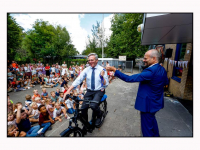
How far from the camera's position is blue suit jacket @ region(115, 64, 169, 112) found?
5.81ft

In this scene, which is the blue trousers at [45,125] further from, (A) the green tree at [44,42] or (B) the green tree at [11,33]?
(A) the green tree at [44,42]

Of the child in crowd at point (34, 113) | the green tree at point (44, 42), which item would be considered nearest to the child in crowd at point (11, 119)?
the child in crowd at point (34, 113)

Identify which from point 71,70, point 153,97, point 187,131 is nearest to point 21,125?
point 153,97

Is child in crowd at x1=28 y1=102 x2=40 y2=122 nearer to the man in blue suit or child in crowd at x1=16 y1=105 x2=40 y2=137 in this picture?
child in crowd at x1=16 y1=105 x2=40 y2=137

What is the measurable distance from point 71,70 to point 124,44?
1302 cm

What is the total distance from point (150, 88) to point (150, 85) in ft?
0.23

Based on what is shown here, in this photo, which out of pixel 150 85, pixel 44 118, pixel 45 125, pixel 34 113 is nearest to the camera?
pixel 150 85

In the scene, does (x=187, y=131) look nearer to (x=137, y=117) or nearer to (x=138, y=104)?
(x=137, y=117)

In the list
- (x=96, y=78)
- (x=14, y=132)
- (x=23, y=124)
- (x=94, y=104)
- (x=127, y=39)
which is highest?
(x=127, y=39)

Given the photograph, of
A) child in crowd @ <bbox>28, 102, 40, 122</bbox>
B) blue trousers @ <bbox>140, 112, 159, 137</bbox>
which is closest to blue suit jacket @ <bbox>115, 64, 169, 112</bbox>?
blue trousers @ <bbox>140, 112, 159, 137</bbox>

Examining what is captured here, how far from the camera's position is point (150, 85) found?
73.5 inches

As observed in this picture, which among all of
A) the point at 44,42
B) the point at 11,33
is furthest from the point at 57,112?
the point at 44,42

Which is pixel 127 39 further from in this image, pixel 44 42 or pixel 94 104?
pixel 94 104

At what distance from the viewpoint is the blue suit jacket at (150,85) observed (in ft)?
5.81
